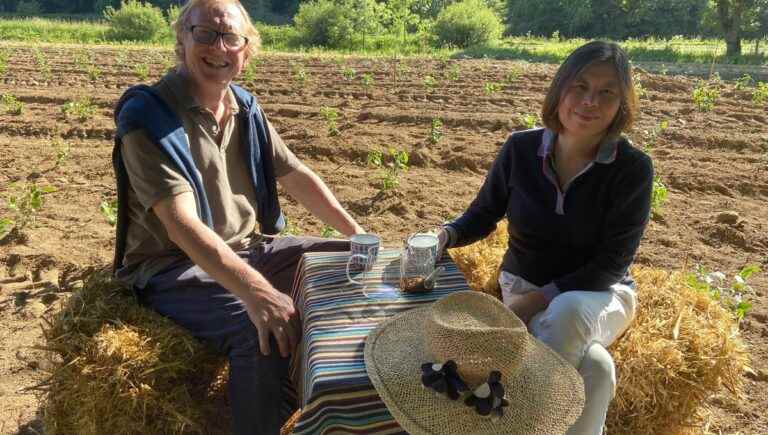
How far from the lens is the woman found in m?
2.27

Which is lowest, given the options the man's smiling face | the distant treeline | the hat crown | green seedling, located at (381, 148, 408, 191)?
green seedling, located at (381, 148, 408, 191)

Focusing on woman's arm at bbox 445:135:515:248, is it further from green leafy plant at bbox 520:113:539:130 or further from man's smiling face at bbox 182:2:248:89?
green leafy plant at bbox 520:113:539:130

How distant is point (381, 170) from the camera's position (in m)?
6.58

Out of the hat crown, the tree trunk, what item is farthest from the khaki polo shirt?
the tree trunk

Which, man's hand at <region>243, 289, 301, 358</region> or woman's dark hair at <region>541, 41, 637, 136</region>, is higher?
woman's dark hair at <region>541, 41, 637, 136</region>

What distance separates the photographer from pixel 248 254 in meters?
2.90

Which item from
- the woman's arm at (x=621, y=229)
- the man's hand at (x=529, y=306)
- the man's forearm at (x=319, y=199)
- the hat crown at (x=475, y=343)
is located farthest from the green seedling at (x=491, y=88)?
the hat crown at (x=475, y=343)

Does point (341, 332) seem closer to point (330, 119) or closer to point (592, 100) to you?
point (592, 100)

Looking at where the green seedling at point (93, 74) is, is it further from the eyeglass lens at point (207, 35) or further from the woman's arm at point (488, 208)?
the woman's arm at point (488, 208)

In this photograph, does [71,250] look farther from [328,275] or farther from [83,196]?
[328,275]

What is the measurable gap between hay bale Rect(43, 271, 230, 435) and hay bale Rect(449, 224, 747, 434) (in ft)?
5.67

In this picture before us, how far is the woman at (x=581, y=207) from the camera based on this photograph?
2.27m

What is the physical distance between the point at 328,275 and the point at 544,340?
0.87 metres

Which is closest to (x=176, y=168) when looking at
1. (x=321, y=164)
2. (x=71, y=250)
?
(x=71, y=250)
